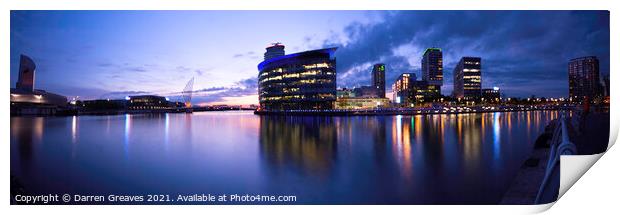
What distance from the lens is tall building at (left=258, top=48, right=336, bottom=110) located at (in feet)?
116

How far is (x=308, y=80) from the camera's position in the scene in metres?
35.8

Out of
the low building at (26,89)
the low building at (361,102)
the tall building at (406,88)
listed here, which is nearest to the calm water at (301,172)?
the low building at (26,89)

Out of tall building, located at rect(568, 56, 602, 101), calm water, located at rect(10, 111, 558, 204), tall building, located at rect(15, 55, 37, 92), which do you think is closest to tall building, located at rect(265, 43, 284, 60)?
tall building, located at rect(15, 55, 37, 92)

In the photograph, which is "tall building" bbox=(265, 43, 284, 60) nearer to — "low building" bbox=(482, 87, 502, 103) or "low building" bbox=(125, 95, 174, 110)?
"low building" bbox=(125, 95, 174, 110)

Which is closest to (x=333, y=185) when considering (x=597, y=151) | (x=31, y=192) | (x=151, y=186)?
(x=151, y=186)

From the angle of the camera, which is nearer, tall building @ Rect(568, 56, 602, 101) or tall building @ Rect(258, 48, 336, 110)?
tall building @ Rect(568, 56, 602, 101)

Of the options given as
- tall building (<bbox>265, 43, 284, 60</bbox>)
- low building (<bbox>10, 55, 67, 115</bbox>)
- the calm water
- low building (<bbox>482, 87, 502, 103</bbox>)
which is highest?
tall building (<bbox>265, 43, 284, 60</bbox>)

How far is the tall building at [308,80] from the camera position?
1396 inches

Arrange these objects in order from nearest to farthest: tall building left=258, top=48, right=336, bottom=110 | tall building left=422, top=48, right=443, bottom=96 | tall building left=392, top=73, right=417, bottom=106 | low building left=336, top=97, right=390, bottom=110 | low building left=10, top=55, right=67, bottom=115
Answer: low building left=10, top=55, right=67, bottom=115, tall building left=258, top=48, right=336, bottom=110, low building left=336, top=97, right=390, bottom=110, tall building left=422, top=48, right=443, bottom=96, tall building left=392, top=73, right=417, bottom=106

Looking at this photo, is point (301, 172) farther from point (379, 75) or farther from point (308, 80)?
point (379, 75)

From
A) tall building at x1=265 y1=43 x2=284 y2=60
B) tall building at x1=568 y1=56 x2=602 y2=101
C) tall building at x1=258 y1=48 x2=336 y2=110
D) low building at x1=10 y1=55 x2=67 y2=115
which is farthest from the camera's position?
tall building at x1=265 y1=43 x2=284 y2=60

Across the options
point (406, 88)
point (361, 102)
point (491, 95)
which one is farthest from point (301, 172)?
point (406, 88)

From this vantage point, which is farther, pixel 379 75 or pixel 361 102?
pixel 379 75
